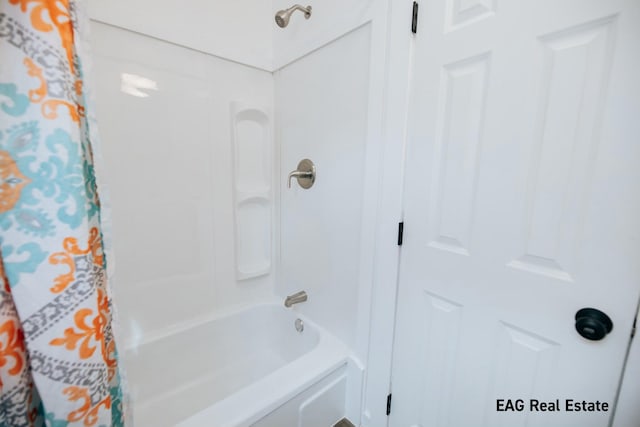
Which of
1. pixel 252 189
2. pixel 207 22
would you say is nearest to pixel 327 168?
pixel 252 189

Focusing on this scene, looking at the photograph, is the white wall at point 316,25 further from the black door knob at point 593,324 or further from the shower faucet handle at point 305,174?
the black door knob at point 593,324

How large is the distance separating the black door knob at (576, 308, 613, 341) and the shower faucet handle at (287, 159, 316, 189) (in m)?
1.12

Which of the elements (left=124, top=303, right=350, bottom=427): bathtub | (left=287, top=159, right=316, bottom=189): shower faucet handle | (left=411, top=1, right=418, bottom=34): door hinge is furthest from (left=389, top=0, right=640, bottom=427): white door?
(left=287, top=159, right=316, bottom=189): shower faucet handle

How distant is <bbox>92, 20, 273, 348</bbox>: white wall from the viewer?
1.18 m

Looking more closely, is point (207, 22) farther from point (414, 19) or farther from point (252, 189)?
point (414, 19)

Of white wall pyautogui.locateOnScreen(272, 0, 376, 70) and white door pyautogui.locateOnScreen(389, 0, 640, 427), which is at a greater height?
white wall pyautogui.locateOnScreen(272, 0, 376, 70)

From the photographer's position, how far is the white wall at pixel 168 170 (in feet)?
3.87

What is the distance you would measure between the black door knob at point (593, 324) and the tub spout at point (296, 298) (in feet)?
3.83

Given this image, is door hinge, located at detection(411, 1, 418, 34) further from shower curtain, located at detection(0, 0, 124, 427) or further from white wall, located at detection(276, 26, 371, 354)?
shower curtain, located at detection(0, 0, 124, 427)

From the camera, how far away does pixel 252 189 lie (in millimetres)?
1636

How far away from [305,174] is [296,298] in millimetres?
723

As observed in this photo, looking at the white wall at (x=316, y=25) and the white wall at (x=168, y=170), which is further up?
the white wall at (x=316, y=25)

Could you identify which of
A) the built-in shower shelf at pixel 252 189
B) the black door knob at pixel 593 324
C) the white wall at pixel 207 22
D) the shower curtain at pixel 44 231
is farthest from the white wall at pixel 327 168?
the shower curtain at pixel 44 231

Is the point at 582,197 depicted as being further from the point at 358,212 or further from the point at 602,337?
the point at 358,212
